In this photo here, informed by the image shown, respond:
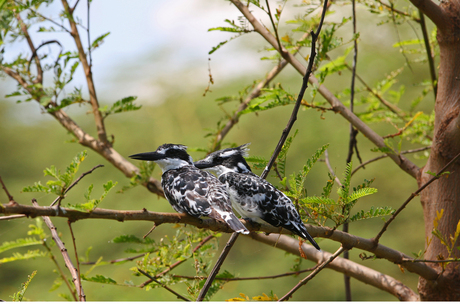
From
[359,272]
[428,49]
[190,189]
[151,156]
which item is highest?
[428,49]

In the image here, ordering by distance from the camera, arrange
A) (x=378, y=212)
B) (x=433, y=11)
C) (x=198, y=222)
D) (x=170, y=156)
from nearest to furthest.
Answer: (x=198, y=222) → (x=378, y=212) → (x=433, y=11) → (x=170, y=156)

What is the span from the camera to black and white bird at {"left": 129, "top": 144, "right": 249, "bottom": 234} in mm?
1309

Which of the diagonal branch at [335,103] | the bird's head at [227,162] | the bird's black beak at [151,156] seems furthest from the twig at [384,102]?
the bird's black beak at [151,156]

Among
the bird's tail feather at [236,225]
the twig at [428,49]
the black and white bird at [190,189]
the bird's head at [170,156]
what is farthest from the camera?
the twig at [428,49]

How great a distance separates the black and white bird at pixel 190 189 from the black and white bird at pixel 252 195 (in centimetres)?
7

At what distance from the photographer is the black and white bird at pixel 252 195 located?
1377 millimetres

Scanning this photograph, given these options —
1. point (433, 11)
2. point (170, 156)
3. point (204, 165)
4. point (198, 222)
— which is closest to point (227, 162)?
point (204, 165)

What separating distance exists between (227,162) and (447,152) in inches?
36.0


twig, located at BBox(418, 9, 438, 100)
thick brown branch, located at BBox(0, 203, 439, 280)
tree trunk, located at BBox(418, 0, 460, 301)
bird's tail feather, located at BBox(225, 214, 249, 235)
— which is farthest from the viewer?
twig, located at BBox(418, 9, 438, 100)

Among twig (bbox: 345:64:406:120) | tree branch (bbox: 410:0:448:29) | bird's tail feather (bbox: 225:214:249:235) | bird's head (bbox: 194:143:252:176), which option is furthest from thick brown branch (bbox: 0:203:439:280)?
twig (bbox: 345:64:406:120)

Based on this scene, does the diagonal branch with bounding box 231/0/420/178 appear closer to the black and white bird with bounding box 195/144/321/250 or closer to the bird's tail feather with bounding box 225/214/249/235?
the black and white bird with bounding box 195/144/321/250

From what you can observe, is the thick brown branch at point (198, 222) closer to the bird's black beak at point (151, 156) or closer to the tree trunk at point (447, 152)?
the tree trunk at point (447, 152)

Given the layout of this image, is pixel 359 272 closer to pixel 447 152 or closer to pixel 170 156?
pixel 447 152

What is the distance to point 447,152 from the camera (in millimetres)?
1499
